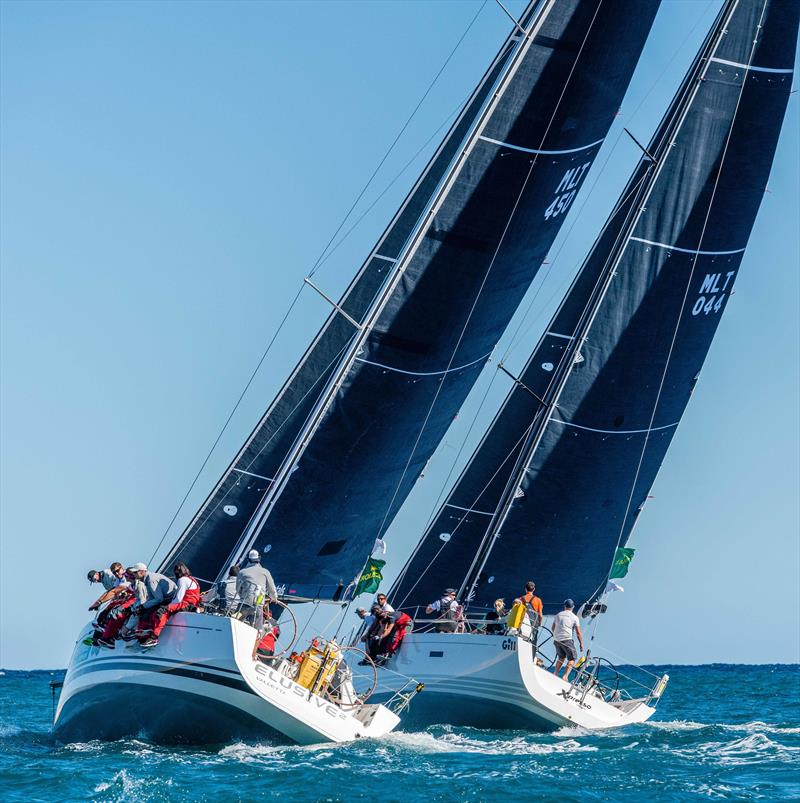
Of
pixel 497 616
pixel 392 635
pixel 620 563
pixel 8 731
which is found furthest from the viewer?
pixel 620 563

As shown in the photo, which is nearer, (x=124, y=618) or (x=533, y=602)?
(x=124, y=618)

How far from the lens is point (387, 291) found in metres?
20.1

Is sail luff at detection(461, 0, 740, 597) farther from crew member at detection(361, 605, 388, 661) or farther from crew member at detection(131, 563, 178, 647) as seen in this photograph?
crew member at detection(131, 563, 178, 647)

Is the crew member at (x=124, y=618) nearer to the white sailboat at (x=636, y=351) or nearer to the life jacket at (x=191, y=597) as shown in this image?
the life jacket at (x=191, y=597)

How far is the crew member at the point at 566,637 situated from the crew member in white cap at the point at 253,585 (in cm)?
521

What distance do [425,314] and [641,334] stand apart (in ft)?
15.6

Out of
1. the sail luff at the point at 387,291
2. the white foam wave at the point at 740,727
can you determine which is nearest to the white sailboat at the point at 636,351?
the white foam wave at the point at 740,727

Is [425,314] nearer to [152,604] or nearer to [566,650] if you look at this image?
[566,650]

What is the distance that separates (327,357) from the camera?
834 inches

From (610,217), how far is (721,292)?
2688 millimetres

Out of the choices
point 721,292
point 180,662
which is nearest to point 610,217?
point 721,292

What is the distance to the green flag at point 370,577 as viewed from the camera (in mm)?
21250

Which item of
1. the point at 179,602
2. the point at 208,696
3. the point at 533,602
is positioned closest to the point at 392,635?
the point at 533,602

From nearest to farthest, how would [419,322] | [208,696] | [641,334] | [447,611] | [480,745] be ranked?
[208,696] < [480,745] < [419,322] < [447,611] < [641,334]
